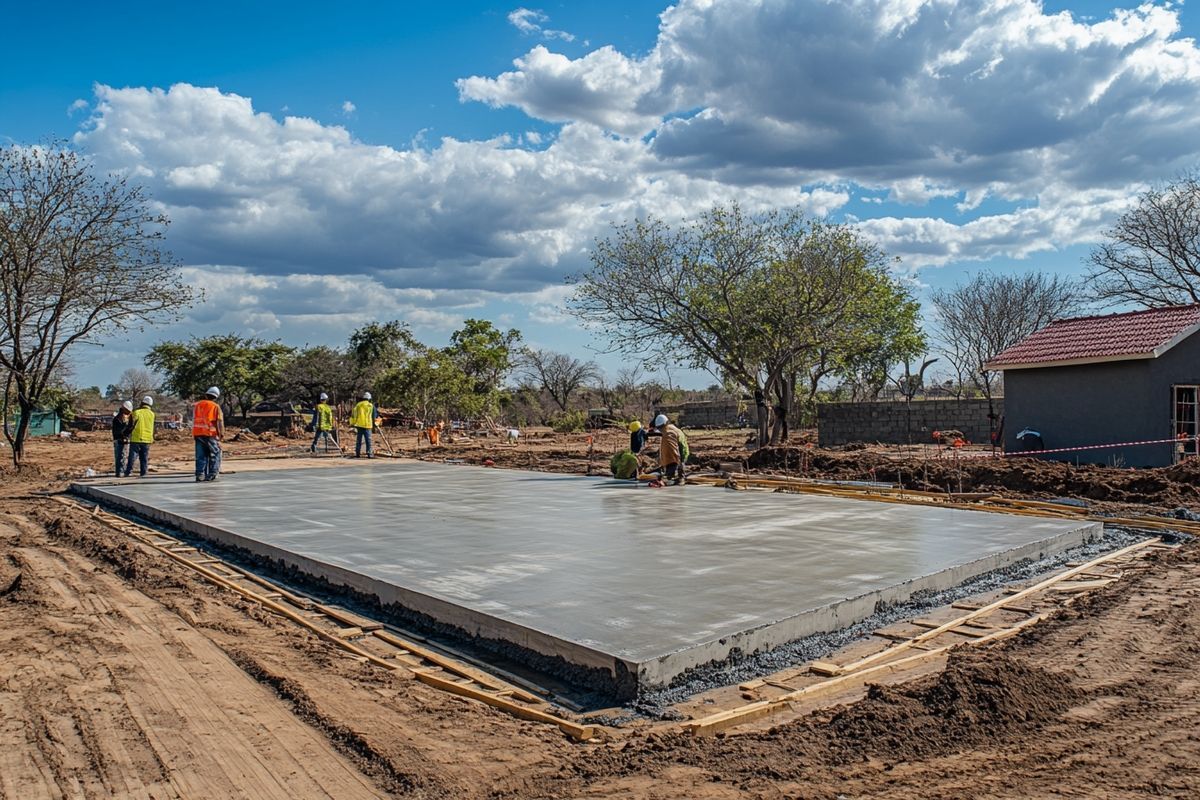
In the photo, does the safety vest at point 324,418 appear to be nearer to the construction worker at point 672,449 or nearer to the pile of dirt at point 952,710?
the construction worker at point 672,449

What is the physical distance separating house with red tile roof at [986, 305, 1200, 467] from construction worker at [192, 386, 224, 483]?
13.8 m

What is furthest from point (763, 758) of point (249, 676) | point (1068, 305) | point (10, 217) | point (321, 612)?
point (1068, 305)

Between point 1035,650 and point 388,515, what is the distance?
6.67m

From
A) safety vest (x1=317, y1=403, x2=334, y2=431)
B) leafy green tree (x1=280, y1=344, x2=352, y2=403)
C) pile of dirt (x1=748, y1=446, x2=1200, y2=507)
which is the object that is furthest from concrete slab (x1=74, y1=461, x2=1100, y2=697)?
leafy green tree (x1=280, y1=344, x2=352, y2=403)

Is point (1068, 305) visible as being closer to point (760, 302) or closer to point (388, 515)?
point (760, 302)

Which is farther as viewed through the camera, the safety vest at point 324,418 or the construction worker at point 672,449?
the safety vest at point 324,418

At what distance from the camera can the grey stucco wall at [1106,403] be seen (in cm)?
1501

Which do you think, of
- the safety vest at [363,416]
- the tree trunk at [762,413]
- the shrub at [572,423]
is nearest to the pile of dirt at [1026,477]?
the tree trunk at [762,413]

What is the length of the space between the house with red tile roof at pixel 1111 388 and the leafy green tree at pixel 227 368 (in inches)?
1271

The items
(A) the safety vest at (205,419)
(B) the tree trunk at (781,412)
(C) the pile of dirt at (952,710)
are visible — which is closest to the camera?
(C) the pile of dirt at (952,710)

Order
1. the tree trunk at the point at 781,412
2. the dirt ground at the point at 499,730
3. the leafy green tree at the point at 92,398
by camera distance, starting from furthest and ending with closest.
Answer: the leafy green tree at the point at 92,398 < the tree trunk at the point at 781,412 < the dirt ground at the point at 499,730

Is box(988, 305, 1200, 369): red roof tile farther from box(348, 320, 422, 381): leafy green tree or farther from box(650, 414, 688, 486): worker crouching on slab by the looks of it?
box(348, 320, 422, 381): leafy green tree

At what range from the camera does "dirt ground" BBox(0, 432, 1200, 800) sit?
3426mm

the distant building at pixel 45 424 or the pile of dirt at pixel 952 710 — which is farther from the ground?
the distant building at pixel 45 424
